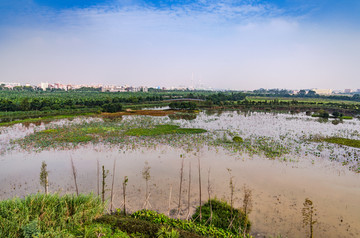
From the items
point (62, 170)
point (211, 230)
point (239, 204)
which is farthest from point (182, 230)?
point (62, 170)

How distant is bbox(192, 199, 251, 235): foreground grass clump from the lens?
8812mm

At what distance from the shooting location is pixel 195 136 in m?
26.5

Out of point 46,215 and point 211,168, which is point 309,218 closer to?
point 211,168

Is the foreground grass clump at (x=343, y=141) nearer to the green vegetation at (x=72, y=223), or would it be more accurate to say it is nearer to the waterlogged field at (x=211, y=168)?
the waterlogged field at (x=211, y=168)

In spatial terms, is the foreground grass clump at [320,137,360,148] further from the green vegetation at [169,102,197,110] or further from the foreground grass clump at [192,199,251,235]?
the green vegetation at [169,102,197,110]

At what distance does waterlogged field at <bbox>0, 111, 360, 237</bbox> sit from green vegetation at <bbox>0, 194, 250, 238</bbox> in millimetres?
1978

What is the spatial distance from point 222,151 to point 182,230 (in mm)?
13917

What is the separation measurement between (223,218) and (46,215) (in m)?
7.45

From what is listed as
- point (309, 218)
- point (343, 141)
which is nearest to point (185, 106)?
point (343, 141)

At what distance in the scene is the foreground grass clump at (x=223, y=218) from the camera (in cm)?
881

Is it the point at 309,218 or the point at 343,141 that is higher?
the point at 343,141

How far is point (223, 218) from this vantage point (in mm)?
9414

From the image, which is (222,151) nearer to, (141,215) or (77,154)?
(141,215)

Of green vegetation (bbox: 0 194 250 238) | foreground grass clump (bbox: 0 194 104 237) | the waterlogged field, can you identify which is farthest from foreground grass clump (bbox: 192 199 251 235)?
foreground grass clump (bbox: 0 194 104 237)
